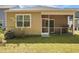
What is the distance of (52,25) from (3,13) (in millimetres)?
7286

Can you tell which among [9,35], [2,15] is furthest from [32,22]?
[9,35]

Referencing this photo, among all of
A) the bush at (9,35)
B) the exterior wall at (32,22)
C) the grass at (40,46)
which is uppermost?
the exterior wall at (32,22)

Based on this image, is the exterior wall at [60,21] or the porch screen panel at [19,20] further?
the exterior wall at [60,21]

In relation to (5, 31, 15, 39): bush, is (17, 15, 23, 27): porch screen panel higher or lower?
higher

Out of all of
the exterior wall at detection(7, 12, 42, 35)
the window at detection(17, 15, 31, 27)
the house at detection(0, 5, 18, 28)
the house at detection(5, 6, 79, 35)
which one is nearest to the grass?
the house at detection(5, 6, 79, 35)

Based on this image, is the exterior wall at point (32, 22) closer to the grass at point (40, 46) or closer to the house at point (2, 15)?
the house at point (2, 15)

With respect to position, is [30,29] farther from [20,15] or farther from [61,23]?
[61,23]

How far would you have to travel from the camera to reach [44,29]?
33.7 m

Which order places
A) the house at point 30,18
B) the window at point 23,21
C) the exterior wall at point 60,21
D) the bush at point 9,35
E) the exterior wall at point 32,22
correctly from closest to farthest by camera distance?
the bush at point 9,35 → the house at point 30,18 → the exterior wall at point 32,22 → the window at point 23,21 → the exterior wall at point 60,21

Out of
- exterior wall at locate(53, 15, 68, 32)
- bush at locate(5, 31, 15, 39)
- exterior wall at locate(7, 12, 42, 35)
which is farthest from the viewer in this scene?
exterior wall at locate(53, 15, 68, 32)

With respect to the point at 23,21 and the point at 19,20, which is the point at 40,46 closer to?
the point at 23,21

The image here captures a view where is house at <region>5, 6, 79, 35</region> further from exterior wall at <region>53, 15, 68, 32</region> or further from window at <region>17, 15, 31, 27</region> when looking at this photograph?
exterior wall at <region>53, 15, 68, 32</region>

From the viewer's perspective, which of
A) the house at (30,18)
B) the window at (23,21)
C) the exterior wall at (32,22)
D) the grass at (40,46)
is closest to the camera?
the grass at (40,46)

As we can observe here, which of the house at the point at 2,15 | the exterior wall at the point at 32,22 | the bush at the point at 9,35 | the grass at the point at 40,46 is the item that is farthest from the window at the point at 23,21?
the grass at the point at 40,46
